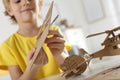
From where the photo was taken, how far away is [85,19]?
4.41m

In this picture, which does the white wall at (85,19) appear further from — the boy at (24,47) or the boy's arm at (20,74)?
the boy's arm at (20,74)

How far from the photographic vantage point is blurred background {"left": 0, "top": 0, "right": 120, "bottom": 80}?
12.9 feet

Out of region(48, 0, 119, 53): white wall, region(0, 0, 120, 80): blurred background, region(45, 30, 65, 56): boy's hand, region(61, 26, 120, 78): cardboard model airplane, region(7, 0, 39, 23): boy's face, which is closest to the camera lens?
region(61, 26, 120, 78): cardboard model airplane

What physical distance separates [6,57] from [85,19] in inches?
148

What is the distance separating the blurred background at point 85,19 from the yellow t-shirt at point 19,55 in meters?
2.91

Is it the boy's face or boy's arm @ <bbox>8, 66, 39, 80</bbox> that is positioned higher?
the boy's face

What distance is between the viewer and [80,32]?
4168 mm

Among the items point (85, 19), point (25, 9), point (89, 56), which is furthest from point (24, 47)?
point (85, 19)

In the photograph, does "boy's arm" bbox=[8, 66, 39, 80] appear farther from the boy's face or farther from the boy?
the boy's face

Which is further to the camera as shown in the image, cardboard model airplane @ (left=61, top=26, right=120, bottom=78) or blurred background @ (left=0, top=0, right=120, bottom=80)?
blurred background @ (left=0, top=0, right=120, bottom=80)

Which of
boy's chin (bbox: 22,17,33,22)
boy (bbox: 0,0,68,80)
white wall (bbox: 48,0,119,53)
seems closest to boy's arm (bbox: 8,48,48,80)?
boy (bbox: 0,0,68,80)

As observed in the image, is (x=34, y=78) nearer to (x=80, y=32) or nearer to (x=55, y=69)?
(x=55, y=69)

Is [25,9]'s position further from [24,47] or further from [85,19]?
[85,19]

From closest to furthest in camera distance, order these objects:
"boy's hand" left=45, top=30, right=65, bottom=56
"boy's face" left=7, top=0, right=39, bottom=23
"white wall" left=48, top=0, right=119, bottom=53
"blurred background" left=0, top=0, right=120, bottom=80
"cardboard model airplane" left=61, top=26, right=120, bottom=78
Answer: "cardboard model airplane" left=61, top=26, right=120, bottom=78 < "boy's hand" left=45, top=30, right=65, bottom=56 < "boy's face" left=7, top=0, right=39, bottom=23 < "blurred background" left=0, top=0, right=120, bottom=80 < "white wall" left=48, top=0, right=119, bottom=53
